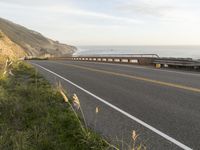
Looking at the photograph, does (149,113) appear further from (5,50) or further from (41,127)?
(5,50)

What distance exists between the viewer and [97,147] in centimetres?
620

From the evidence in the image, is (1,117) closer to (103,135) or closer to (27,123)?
(27,123)

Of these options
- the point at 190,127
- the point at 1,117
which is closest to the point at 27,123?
the point at 1,117

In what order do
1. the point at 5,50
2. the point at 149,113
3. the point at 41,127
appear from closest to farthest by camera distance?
the point at 41,127, the point at 149,113, the point at 5,50

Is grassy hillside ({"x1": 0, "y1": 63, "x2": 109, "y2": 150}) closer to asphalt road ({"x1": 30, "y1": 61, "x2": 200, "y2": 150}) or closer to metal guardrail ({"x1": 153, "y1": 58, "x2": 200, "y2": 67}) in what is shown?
asphalt road ({"x1": 30, "y1": 61, "x2": 200, "y2": 150})

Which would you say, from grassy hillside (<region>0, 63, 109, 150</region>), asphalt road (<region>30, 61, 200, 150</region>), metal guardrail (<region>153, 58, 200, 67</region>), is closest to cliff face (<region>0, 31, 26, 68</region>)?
metal guardrail (<region>153, 58, 200, 67</region>)

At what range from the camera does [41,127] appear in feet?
24.8

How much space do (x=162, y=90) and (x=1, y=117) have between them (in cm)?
681

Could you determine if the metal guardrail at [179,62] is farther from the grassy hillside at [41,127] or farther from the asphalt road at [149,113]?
the grassy hillside at [41,127]

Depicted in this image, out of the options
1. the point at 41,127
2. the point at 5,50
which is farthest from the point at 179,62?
the point at 5,50

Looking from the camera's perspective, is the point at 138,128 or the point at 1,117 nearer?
the point at 138,128

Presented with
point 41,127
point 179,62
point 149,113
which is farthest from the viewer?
point 179,62

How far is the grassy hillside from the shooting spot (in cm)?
635

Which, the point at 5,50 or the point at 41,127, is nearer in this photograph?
the point at 41,127
